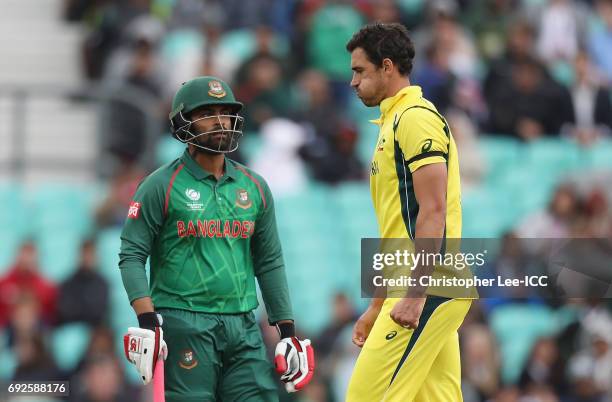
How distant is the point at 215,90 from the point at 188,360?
1.25 metres

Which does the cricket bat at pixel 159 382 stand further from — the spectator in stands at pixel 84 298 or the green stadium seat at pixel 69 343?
the spectator in stands at pixel 84 298

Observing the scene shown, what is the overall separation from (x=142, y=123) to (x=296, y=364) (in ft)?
20.4

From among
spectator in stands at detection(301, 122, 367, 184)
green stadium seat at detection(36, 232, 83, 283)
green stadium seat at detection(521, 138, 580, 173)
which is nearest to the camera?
green stadium seat at detection(36, 232, 83, 283)

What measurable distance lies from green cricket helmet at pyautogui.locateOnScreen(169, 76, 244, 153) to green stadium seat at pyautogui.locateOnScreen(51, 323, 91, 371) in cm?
Answer: 529

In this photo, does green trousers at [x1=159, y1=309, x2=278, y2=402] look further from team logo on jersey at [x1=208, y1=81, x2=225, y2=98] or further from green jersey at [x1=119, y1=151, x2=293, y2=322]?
team logo on jersey at [x1=208, y1=81, x2=225, y2=98]

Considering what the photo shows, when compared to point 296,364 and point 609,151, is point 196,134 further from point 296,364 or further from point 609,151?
point 609,151

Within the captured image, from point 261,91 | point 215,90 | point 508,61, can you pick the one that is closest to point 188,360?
point 215,90

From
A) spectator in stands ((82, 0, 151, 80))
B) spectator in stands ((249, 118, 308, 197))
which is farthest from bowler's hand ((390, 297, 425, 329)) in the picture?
spectator in stands ((82, 0, 151, 80))

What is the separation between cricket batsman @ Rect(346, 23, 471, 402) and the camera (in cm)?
674

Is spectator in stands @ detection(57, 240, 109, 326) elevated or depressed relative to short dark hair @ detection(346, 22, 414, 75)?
depressed

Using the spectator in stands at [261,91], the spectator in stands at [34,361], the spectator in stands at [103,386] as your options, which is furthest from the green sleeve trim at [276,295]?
the spectator in stands at [261,91]

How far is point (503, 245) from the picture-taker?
11969 millimetres

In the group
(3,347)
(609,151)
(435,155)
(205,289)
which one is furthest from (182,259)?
(609,151)

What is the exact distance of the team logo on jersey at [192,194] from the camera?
22.6 feet
